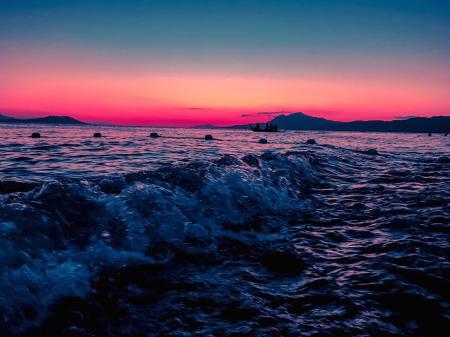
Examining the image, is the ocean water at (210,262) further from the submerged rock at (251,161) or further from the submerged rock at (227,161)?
the submerged rock at (251,161)

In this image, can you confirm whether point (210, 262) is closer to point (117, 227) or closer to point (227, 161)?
point (117, 227)

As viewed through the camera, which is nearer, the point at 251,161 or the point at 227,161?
the point at 227,161

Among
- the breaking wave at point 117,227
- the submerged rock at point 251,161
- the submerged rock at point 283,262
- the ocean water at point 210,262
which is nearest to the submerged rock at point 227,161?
the submerged rock at point 251,161

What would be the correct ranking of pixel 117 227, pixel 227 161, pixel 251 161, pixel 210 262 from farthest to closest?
1. pixel 251 161
2. pixel 227 161
3. pixel 117 227
4. pixel 210 262

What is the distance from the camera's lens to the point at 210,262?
4.75 m

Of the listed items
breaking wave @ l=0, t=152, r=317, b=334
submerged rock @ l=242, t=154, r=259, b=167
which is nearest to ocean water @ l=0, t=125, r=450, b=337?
breaking wave @ l=0, t=152, r=317, b=334

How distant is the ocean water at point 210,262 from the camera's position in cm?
324

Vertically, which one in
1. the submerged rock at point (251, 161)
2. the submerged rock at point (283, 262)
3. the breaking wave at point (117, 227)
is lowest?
the submerged rock at point (283, 262)

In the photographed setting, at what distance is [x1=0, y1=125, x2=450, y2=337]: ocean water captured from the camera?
3238mm

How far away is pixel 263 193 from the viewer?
8.84 meters

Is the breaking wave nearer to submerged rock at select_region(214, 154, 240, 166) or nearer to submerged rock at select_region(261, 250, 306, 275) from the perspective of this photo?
submerged rock at select_region(261, 250, 306, 275)

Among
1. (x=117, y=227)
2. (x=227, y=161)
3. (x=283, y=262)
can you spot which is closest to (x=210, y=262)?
(x=283, y=262)

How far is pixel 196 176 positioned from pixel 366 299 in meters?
5.64

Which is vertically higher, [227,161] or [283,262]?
[227,161]
